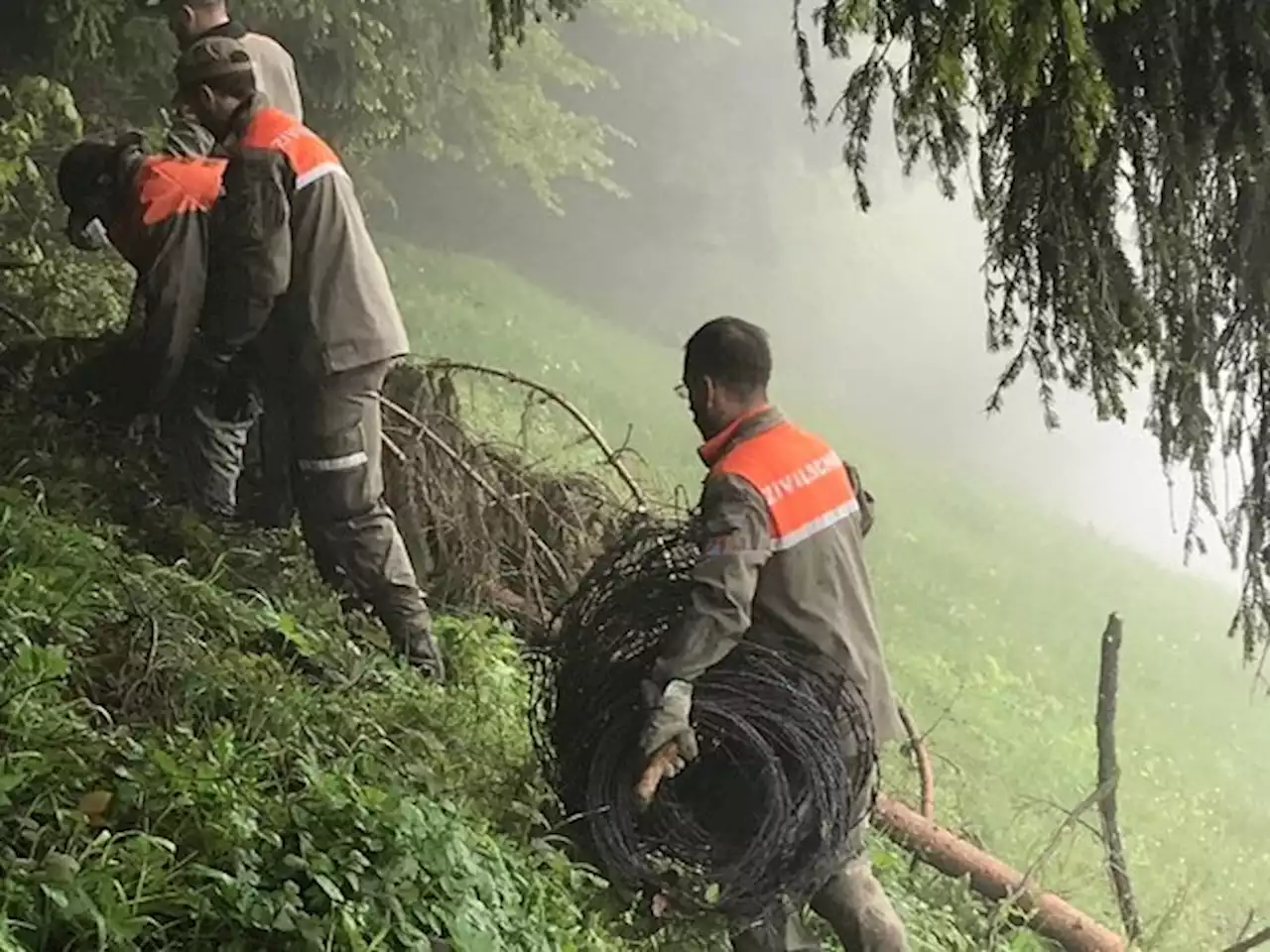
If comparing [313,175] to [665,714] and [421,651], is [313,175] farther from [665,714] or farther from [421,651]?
[665,714]

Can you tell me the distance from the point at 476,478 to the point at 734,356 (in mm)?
2021

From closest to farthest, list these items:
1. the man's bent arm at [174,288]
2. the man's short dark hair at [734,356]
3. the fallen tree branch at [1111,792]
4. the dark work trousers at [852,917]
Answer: the man's short dark hair at [734,356] → the dark work trousers at [852,917] → the man's bent arm at [174,288] → the fallen tree branch at [1111,792]

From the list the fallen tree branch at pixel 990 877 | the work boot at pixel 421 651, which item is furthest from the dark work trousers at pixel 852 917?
the fallen tree branch at pixel 990 877

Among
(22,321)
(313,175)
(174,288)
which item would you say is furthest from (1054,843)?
(22,321)

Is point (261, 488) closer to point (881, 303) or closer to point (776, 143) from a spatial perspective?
point (776, 143)

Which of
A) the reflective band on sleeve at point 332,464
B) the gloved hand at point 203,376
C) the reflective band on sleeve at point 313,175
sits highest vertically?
the reflective band on sleeve at point 313,175

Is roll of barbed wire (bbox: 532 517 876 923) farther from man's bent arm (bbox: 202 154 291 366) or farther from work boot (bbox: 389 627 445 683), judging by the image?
man's bent arm (bbox: 202 154 291 366)

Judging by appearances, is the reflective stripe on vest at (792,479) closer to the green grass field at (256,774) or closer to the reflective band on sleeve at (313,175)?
the green grass field at (256,774)

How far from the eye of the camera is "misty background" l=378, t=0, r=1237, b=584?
1930 centimetres

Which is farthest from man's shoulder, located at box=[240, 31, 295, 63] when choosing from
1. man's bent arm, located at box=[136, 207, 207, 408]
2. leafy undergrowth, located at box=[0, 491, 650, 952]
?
leafy undergrowth, located at box=[0, 491, 650, 952]

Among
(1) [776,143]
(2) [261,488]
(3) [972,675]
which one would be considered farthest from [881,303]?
(2) [261,488]

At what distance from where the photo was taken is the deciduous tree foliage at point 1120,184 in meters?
2.37

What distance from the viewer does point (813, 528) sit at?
323cm

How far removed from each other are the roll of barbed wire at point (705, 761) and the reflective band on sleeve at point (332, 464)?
2.81 feet
